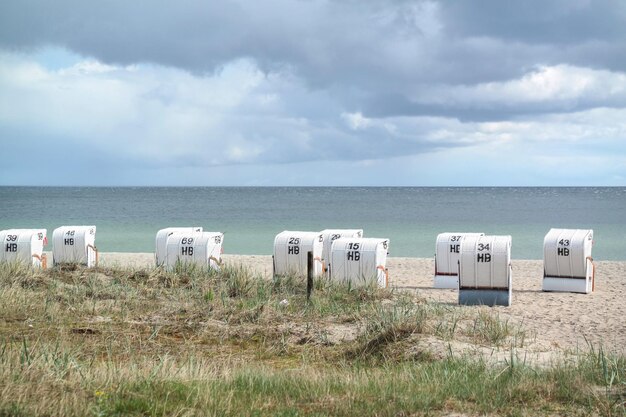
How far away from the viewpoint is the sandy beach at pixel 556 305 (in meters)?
11.8

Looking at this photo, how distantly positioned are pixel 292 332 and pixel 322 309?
171cm

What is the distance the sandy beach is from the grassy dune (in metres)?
1.10

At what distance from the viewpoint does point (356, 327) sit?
1069cm

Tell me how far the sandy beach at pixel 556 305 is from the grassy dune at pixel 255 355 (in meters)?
1.10

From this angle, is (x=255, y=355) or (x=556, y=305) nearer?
(x=255, y=355)

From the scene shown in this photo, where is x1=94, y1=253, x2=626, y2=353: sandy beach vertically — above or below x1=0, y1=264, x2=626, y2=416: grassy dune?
below

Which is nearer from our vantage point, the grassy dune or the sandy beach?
the grassy dune

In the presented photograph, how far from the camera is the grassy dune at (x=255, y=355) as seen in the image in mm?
6211

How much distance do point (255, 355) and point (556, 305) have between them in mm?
8600

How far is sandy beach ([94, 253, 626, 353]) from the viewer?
11.8m

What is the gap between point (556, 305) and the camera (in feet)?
51.7

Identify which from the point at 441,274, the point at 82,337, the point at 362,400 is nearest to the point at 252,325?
the point at 82,337

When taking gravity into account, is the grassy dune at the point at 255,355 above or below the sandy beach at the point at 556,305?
above

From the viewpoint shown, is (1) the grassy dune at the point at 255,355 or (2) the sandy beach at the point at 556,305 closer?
(1) the grassy dune at the point at 255,355
